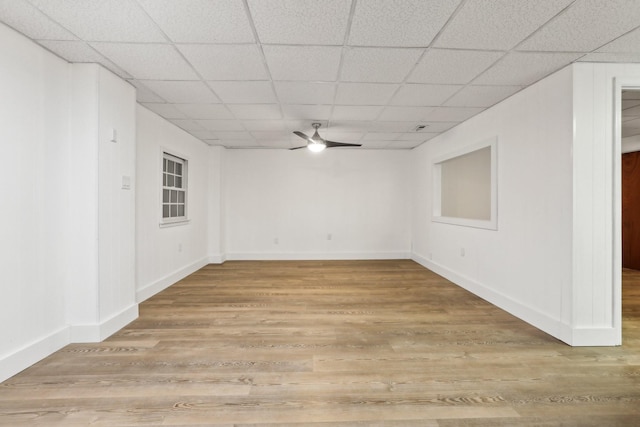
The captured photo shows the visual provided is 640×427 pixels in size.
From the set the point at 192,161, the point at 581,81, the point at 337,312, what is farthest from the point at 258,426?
the point at 192,161

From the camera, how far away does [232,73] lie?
111 inches

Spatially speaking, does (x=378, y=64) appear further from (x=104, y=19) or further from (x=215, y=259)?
(x=215, y=259)

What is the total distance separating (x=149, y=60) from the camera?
8.51ft

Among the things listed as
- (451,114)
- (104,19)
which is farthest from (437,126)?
(104,19)

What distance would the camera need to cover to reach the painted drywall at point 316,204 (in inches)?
263

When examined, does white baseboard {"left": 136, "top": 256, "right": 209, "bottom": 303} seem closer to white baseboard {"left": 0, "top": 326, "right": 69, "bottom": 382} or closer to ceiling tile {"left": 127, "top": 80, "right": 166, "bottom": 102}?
white baseboard {"left": 0, "top": 326, "right": 69, "bottom": 382}

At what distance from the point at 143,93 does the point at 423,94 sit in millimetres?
Result: 3134

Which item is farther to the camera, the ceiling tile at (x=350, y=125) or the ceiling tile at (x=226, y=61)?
the ceiling tile at (x=350, y=125)

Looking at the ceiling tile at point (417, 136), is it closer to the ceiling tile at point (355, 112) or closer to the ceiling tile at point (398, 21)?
the ceiling tile at point (355, 112)

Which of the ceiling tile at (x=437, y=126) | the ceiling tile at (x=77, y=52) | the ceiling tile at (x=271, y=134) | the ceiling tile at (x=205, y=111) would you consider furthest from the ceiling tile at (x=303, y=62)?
the ceiling tile at (x=437, y=126)

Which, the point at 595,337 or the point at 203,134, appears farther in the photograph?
the point at 203,134

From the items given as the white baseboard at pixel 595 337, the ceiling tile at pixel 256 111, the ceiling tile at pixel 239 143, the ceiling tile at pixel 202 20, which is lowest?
the white baseboard at pixel 595 337

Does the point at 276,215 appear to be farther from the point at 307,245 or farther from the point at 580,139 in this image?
the point at 580,139

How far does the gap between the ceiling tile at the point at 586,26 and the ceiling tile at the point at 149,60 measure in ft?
9.23
